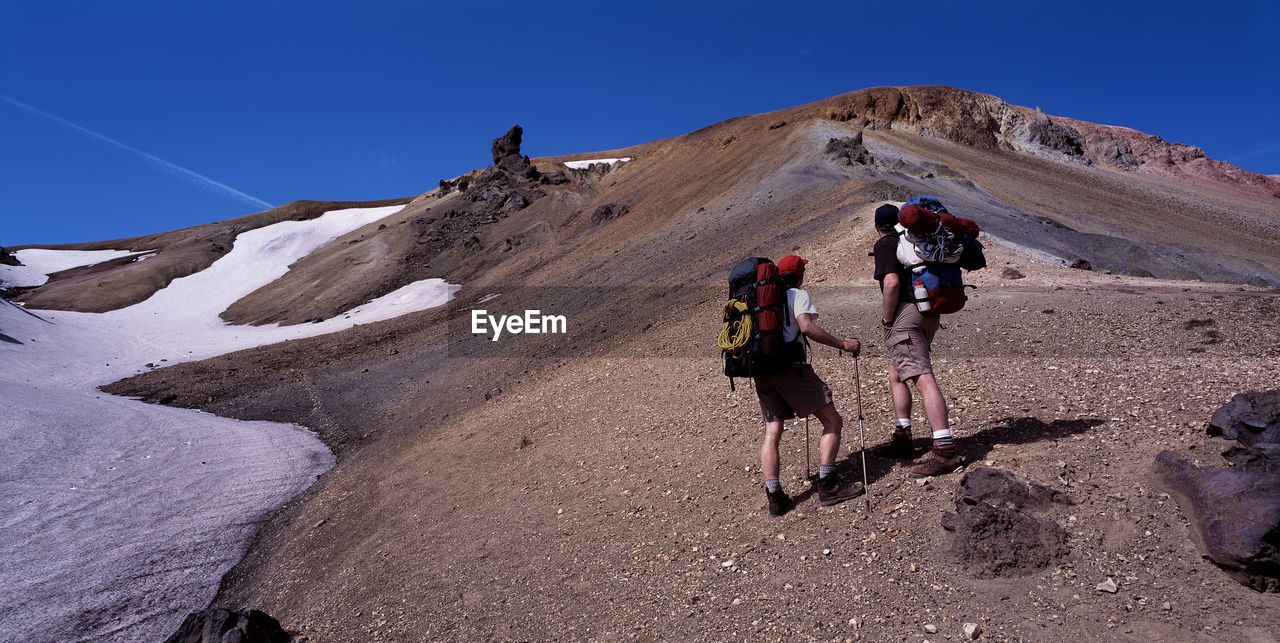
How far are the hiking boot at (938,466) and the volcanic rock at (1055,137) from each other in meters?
40.3

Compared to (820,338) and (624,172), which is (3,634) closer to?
(820,338)

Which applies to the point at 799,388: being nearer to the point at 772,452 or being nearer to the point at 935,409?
the point at 772,452

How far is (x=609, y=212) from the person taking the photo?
1342 inches

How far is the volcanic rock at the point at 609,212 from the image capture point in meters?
33.5

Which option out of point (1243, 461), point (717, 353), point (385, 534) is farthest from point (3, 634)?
point (1243, 461)

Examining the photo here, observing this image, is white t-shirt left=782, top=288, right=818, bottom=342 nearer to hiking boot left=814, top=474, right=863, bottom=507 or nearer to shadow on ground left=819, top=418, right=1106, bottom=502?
hiking boot left=814, top=474, right=863, bottom=507

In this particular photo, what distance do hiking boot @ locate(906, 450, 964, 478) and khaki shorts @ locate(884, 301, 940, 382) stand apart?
2.02 ft

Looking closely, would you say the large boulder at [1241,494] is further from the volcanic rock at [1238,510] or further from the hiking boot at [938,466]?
the hiking boot at [938,466]

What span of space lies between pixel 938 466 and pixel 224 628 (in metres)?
5.11

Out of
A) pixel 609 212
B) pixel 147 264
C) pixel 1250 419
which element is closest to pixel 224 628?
pixel 1250 419

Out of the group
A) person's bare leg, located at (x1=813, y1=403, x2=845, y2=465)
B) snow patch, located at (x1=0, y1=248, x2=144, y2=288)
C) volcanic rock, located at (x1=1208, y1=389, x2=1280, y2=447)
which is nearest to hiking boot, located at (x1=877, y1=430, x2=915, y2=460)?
person's bare leg, located at (x1=813, y1=403, x2=845, y2=465)

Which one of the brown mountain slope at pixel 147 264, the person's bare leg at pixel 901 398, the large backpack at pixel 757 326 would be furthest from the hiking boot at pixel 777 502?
the brown mountain slope at pixel 147 264

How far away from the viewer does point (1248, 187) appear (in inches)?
1575

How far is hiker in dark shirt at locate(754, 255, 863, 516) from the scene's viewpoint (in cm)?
467
